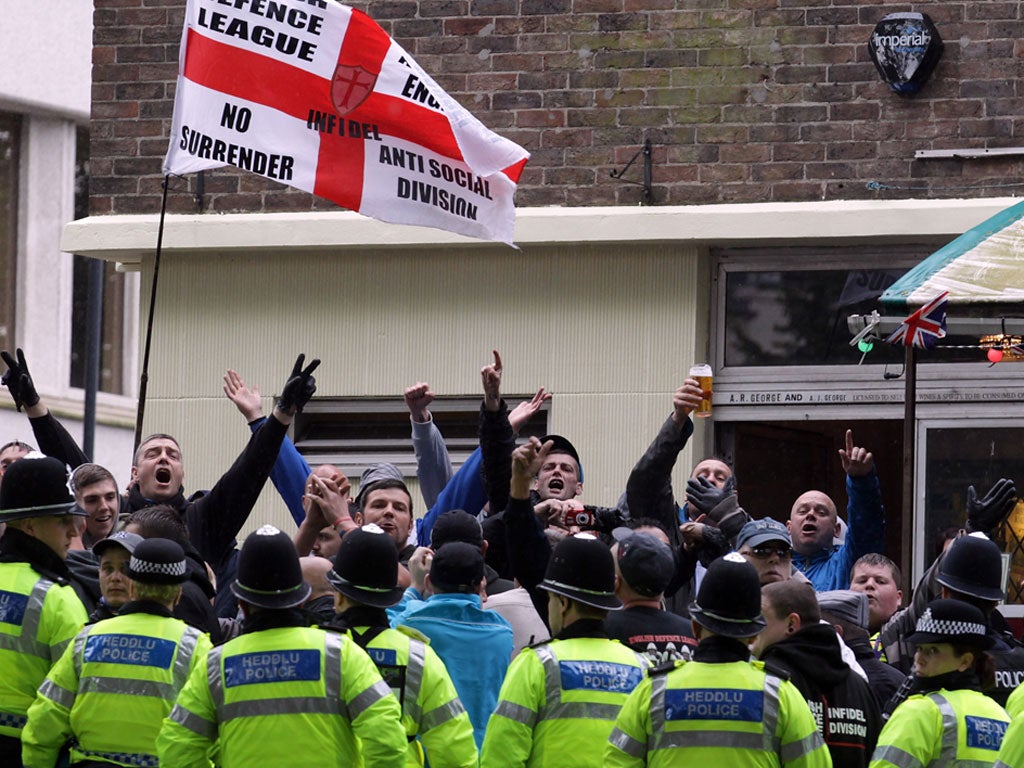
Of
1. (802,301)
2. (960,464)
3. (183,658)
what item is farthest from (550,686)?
(802,301)

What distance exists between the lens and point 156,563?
819cm

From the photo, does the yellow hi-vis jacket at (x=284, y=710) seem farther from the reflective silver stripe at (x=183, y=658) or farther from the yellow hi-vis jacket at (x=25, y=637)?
the yellow hi-vis jacket at (x=25, y=637)

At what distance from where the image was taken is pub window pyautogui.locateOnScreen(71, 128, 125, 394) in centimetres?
2931

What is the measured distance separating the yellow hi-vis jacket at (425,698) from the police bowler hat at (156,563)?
69cm

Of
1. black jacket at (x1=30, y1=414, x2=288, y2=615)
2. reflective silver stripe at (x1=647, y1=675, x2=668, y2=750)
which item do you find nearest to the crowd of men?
reflective silver stripe at (x1=647, y1=675, x2=668, y2=750)

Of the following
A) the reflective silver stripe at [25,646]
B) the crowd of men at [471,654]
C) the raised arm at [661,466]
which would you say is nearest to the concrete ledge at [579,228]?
the raised arm at [661,466]

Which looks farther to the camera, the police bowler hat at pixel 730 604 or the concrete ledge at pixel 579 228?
the concrete ledge at pixel 579 228

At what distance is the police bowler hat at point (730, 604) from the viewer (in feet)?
25.5

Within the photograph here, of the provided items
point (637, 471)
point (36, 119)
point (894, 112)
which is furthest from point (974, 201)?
point (36, 119)

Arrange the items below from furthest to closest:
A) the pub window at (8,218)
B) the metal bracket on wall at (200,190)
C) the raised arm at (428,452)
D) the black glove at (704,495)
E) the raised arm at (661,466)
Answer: the pub window at (8,218) < the metal bracket on wall at (200,190) < the raised arm at (428,452) < the raised arm at (661,466) < the black glove at (704,495)

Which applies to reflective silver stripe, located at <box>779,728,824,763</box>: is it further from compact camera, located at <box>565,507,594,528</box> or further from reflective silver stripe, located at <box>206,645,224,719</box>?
compact camera, located at <box>565,507,594,528</box>

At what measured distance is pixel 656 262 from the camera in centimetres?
1421

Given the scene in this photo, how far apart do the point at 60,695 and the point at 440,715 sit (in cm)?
136

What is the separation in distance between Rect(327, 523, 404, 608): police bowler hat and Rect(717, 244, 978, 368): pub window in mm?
6224
